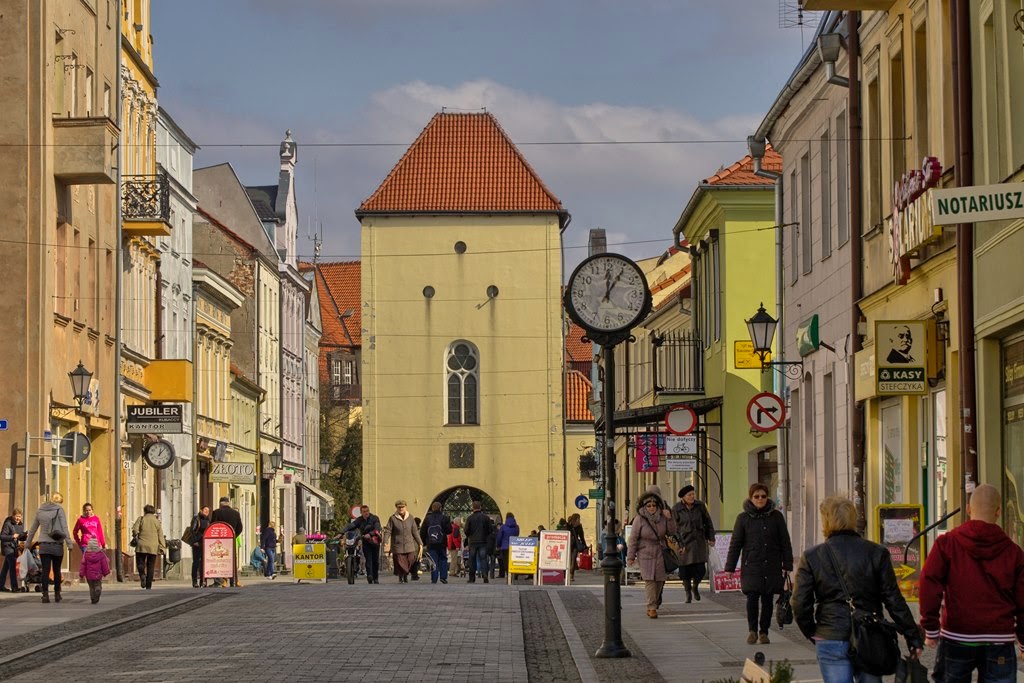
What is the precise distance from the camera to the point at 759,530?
1941 cm

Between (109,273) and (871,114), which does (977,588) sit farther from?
(109,273)

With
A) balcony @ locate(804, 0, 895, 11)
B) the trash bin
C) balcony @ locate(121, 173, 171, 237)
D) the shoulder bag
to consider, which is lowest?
the trash bin

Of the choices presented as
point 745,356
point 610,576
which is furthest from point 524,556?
point 610,576

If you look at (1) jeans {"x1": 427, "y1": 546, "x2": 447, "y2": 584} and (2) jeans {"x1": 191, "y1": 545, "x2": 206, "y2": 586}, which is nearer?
(2) jeans {"x1": 191, "y1": 545, "x2": 206, "y2": 586}

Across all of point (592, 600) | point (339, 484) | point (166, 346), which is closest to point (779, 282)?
point (592, 600)

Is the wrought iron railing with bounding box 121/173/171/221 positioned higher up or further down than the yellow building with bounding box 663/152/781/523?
higher up

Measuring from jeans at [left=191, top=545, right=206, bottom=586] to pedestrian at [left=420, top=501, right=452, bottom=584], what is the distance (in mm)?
5012

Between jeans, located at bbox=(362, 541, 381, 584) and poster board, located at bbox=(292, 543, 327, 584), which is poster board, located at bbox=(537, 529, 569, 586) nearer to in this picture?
jeans, located at bbox=(362, 541, 381, 584)

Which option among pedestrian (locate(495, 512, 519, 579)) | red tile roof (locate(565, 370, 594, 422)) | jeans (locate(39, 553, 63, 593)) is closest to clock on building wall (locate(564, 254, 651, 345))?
jeans (locate(39, 553, 63, 593))

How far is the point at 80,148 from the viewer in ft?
122

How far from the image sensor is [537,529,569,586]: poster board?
38.9 m

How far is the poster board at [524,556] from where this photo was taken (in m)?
39.5

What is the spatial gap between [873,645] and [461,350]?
72870mm

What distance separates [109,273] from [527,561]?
11.4 m
